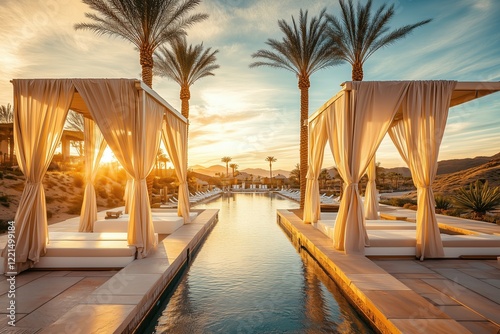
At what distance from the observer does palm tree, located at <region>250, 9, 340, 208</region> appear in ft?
40.6

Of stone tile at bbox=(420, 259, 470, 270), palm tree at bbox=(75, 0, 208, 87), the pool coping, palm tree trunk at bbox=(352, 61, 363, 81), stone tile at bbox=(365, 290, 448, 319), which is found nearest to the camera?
the pool coping

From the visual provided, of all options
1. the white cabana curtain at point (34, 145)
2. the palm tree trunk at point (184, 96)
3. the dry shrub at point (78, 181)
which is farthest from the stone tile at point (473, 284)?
the dry shrub at point (78, 181)

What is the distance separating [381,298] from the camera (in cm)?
346

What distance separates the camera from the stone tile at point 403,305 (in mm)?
3037

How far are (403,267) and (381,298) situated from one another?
1.96 meters

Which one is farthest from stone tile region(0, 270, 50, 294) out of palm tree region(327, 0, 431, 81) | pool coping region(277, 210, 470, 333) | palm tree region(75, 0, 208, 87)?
palm tree region(327, 0, 431, 81)

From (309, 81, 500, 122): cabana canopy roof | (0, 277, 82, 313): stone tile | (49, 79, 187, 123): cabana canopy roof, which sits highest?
(309, 81, 500, 122): cabana canopy roof

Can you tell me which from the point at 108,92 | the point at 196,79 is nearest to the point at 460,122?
the point at 108,92

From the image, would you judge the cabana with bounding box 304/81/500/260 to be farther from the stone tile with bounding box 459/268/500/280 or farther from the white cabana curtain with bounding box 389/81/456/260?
the stone tile with bounding box 459/268/500/280

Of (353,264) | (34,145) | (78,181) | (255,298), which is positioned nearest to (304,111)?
(353,264)

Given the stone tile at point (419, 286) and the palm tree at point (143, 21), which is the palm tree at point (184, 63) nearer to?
the palm tree at point (143, 21)

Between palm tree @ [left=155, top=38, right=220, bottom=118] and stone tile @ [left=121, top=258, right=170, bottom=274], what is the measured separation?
10.6 metres

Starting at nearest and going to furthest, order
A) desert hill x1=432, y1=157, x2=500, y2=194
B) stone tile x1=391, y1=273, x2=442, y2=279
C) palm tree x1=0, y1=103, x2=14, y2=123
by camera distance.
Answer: stone tile x1=391, y1=273, x2=442, y2=279 < palm tree x1=0, y1=103, x2=14, y2=123 < desert hill x1=432, y1=157, x2=500, y2=194

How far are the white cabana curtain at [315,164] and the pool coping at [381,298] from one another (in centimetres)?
272
